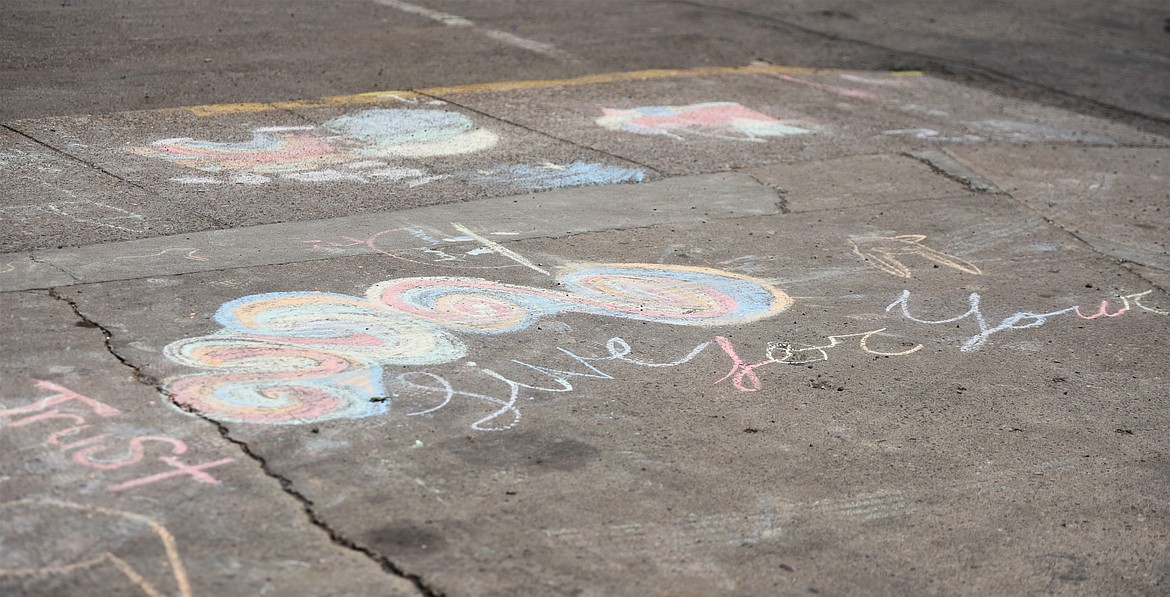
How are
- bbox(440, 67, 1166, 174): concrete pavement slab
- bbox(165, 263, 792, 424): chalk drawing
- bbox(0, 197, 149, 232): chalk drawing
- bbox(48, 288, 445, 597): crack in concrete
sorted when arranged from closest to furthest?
bbox(48, 288, 445, 597): crack in concrete
bbox(165, 263, 792, 424): chalk drawing
bbox(0, 197, 149, 232): chalk drawing
bbox(440, 67, 1166, 174): concrete pavement slab

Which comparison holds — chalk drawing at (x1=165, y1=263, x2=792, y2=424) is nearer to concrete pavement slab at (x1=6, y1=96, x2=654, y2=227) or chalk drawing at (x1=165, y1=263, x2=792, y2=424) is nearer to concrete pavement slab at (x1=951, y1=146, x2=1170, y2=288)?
concrete pavement slab at (x1=6, y1=96, x2=654, y2=227)

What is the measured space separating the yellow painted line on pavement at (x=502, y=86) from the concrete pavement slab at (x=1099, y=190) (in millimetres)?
2295

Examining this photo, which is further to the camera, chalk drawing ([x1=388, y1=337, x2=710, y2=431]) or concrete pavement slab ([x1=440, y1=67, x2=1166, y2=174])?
concrete pavement slab ([x1=440, y1=67, x2=1166, y2=174])

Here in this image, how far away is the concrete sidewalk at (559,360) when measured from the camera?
12.6 ft

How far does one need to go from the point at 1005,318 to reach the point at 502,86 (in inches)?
181

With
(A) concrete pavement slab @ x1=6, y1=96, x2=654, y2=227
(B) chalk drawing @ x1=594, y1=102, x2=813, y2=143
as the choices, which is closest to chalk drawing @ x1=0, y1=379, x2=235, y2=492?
(A) concrete pavement slab @ x1=6, y1=96, x2=654, y2=227

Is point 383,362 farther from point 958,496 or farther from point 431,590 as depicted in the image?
point 958,496

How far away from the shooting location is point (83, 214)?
628cm

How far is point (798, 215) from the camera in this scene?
24.4ft

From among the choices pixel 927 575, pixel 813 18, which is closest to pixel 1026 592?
pixel 927 575

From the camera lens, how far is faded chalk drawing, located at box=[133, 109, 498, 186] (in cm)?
727

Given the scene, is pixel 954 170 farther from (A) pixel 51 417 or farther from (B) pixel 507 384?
(A) pixel 51 417

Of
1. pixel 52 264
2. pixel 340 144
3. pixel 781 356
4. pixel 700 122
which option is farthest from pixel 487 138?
pixel 781 356

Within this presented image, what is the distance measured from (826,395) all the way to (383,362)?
180cm
